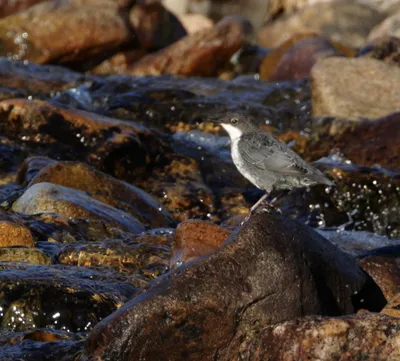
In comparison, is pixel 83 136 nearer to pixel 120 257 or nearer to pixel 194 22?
pixel 120 257

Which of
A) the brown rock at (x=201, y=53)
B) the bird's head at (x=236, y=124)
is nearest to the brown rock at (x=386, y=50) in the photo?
the brown rock at (x=201, y=53)

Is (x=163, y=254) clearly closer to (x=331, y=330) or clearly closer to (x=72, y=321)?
(x=72, y=321)

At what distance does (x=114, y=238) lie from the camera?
874 cm

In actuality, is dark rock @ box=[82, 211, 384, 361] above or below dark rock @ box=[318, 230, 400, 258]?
above

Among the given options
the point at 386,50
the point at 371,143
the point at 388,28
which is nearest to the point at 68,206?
the point at 371,143

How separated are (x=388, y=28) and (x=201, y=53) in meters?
6.62

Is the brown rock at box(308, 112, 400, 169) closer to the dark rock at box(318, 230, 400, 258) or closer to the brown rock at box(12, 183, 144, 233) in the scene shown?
the dark rock at box(318, 230, 400, 258)

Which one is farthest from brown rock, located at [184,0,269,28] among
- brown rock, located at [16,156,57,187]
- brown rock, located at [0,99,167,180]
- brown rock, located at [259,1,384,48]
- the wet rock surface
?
brown rock, located at [16,156,57,187]

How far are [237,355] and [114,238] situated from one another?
339 centimetres

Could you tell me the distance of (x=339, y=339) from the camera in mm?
5152

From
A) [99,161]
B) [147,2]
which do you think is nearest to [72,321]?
[99,161]

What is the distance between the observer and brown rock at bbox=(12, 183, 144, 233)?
8898 millimetres

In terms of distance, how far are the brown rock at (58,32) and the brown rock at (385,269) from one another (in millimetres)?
12176

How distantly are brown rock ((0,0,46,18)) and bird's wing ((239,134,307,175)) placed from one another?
15.2 m
